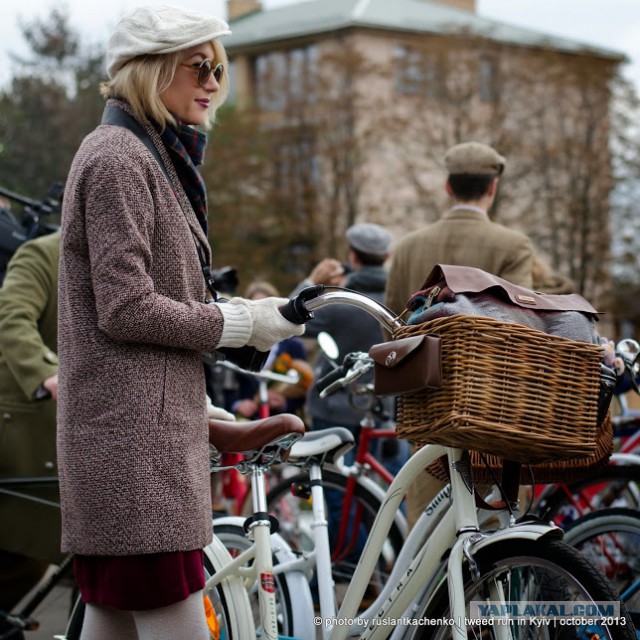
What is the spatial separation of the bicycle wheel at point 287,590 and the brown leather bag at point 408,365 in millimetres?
1145

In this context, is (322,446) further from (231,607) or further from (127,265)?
(127,265)

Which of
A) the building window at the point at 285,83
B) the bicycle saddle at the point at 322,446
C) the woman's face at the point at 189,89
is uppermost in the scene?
the woman's face at the point at 189,89

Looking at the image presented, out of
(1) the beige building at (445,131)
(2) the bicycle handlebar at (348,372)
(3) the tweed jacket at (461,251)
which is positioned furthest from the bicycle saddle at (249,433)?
(1) the beige building at (445,131)

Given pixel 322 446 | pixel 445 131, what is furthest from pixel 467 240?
pixel 445 131

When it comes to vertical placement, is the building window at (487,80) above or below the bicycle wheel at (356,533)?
below

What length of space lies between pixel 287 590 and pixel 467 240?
72.9 inches

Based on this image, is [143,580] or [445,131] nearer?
[143,580]

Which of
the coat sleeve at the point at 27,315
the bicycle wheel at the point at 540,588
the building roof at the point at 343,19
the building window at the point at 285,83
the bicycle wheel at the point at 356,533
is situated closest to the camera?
the bicycle wheel at the point at 540,588

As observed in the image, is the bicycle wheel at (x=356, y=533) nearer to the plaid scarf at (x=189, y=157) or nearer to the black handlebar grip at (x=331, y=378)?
the black handlebar grip at (x=331, y=378)

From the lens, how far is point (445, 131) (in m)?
35.8

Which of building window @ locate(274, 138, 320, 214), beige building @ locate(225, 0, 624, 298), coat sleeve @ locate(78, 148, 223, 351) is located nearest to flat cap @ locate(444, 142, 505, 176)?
coat sleeve @ locate(78, 148, 223, 351)

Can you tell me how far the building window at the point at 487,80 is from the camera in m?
35.9

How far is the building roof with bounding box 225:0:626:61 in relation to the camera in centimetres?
4844

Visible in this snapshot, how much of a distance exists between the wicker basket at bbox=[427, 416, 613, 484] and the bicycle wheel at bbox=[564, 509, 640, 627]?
0.48m
